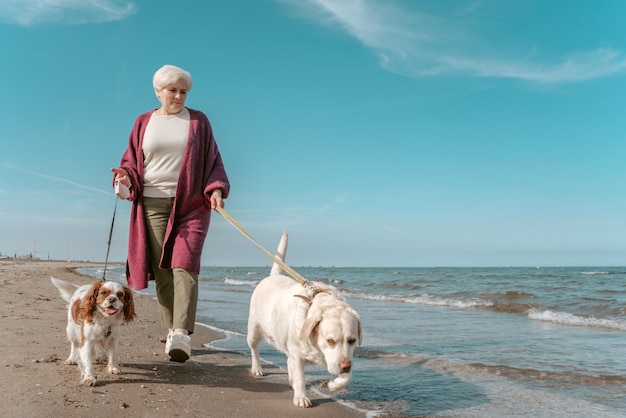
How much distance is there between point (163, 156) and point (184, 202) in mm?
484

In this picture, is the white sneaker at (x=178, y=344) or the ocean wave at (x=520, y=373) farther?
the ocean wave at (x=520, y=373)

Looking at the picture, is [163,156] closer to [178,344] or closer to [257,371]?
[178,344]

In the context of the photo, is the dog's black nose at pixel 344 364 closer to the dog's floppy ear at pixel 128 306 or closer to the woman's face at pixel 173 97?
the dog's floppy ear at pixel 128 306

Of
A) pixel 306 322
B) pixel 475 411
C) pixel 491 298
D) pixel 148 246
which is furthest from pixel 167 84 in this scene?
pixel 491 298

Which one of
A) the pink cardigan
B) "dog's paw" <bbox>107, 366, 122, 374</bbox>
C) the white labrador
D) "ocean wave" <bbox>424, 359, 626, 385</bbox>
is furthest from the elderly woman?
"ocean wave" <bbox>424, 359, 626, 385</bbox>

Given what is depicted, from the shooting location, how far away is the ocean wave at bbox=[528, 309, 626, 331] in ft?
31.8

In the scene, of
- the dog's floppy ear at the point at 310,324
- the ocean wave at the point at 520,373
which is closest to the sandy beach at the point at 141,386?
the dog's floppy ear at the point at 310,324

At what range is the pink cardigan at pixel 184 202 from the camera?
4562mm

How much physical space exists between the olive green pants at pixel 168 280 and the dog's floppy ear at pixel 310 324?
1.37m

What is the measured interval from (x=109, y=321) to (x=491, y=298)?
1423 centimetres

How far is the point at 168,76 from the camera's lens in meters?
4.61

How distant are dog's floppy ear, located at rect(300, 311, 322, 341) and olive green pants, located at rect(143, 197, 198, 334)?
4.49 ft

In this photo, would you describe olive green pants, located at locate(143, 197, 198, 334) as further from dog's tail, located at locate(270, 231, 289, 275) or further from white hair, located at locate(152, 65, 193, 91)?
white hair, located at locate(152, 65, 193, 91)

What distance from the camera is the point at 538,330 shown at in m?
9.12
